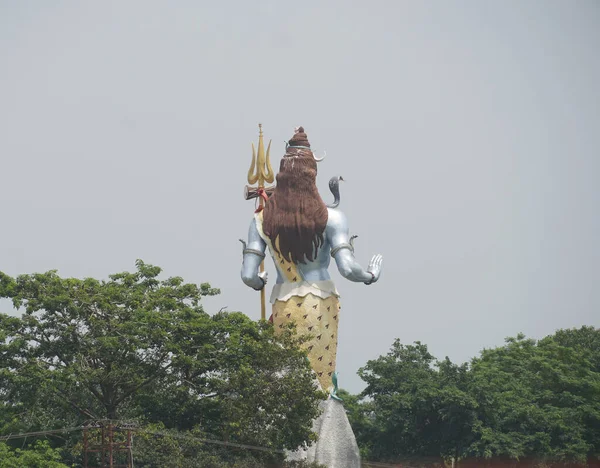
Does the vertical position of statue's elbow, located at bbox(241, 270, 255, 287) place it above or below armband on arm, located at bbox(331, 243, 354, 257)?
below

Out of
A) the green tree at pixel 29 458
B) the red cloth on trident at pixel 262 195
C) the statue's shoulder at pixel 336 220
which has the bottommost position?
the green tree at pixel 29 458

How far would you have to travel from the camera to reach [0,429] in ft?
91.7

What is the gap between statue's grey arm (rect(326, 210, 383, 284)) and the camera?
27609mm

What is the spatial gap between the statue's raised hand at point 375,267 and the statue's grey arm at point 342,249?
0.63 ft

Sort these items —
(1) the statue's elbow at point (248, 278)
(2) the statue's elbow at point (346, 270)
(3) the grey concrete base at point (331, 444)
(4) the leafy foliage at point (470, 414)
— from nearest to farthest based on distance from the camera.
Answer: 1. (3) the grey concrete base at point (331, 444)
2. (2) the statue's elbow at point (346, 270)
3. (1) the statue's elbow at point (248, 278)
4. (4) the leafy foliage at point (470, 414)

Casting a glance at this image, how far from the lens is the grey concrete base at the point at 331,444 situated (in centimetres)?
2695

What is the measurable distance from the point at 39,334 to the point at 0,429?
199cm

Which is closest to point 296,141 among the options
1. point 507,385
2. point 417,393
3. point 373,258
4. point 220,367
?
point 373,258

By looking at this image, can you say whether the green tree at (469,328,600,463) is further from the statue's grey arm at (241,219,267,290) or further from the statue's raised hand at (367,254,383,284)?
the statue's grey arm at (241,219,267,290)

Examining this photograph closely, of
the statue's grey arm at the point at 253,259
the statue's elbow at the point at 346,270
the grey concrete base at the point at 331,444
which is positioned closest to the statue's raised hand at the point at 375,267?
the statue's elbow at the point at 346,270

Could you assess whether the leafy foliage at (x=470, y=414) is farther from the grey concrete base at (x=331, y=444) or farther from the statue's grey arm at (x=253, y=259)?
the statue's grey arm at (x=253, y=259)

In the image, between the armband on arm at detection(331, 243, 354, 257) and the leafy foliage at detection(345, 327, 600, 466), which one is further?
the leafy foliage at detection(345, 327, 600, 466)

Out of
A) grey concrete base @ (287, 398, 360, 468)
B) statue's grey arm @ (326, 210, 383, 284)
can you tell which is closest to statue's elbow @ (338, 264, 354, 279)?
statue's grey arm @ (326, 210, 383, 284)

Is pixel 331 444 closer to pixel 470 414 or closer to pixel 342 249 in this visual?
pixel 342 249
